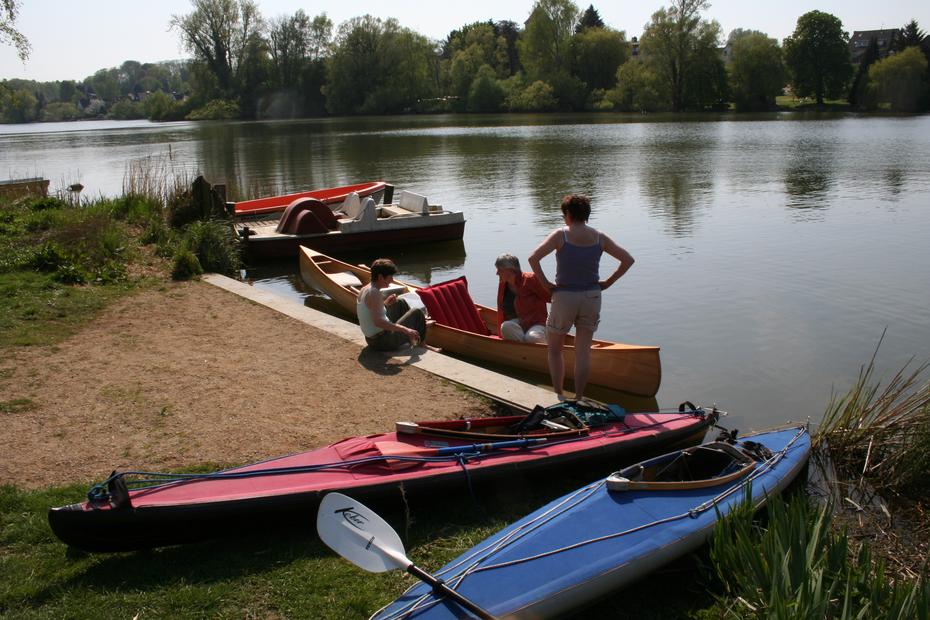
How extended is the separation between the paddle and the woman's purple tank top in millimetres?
3171

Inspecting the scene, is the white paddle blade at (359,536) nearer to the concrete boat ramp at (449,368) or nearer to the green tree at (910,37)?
the concrete boat ramp at (449,368)

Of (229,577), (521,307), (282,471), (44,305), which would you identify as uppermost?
(44,305)

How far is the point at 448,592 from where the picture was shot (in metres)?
3.73

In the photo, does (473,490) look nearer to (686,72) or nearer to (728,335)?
(728,335)

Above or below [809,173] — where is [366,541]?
below

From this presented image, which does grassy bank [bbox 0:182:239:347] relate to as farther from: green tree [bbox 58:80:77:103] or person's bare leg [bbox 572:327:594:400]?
green tree [bbox 58:80:77:103]

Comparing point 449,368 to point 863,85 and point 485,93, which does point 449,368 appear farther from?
point 485,93

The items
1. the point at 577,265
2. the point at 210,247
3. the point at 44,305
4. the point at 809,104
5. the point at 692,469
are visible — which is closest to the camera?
the point at 692,469

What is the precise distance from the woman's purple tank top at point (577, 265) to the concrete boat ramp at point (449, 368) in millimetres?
1081

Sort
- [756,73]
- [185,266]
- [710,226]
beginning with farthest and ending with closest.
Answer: [756,73], [710,226], [185,266]

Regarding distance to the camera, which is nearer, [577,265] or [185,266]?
[577,265]

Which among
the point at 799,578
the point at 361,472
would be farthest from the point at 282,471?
the point at 799,578

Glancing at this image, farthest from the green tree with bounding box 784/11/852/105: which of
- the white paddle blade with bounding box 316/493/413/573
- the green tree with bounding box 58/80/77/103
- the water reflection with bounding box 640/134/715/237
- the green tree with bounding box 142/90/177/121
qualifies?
the green tree with bounding box 58/80/77/103

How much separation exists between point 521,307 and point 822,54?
87630 millimetres
